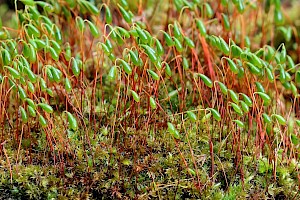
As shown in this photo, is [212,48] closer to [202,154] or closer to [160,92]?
[160,92]

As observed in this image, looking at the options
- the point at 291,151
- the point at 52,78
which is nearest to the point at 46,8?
the point at 52,78

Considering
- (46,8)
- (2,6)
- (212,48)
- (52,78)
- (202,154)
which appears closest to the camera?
(52,78)

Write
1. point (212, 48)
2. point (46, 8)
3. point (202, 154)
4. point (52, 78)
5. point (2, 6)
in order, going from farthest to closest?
point (2, 6) → point (212, 48) → point (46, 8) → point (202, 154) → point (52, 78)

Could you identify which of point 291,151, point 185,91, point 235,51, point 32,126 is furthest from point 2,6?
point 291,151

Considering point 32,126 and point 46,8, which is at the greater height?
point 46,8

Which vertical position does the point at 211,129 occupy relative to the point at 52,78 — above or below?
below

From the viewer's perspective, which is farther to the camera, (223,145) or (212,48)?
(212,48)

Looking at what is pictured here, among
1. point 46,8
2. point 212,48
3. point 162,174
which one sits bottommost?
point 162,174

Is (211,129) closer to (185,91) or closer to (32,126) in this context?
(185,91)

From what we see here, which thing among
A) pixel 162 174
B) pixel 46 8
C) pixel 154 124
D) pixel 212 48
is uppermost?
pixel 46 8
